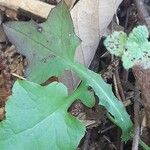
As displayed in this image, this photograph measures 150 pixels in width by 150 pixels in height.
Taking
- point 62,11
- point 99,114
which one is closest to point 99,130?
point 99,114

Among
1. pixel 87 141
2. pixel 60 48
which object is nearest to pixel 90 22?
pixel 60 48

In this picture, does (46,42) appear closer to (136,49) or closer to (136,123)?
(136,49)

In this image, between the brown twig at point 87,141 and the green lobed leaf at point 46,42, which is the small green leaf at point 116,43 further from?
the brown twig at point 87,141

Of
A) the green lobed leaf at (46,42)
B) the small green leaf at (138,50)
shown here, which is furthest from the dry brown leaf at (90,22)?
the small green leaf at (138,50)

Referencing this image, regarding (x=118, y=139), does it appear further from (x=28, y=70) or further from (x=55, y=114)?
(x=28, y=70)

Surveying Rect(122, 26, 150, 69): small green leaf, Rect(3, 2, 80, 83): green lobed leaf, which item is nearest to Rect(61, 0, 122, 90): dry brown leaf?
Rect(3, 2, 80, 83): green lobed leaf
